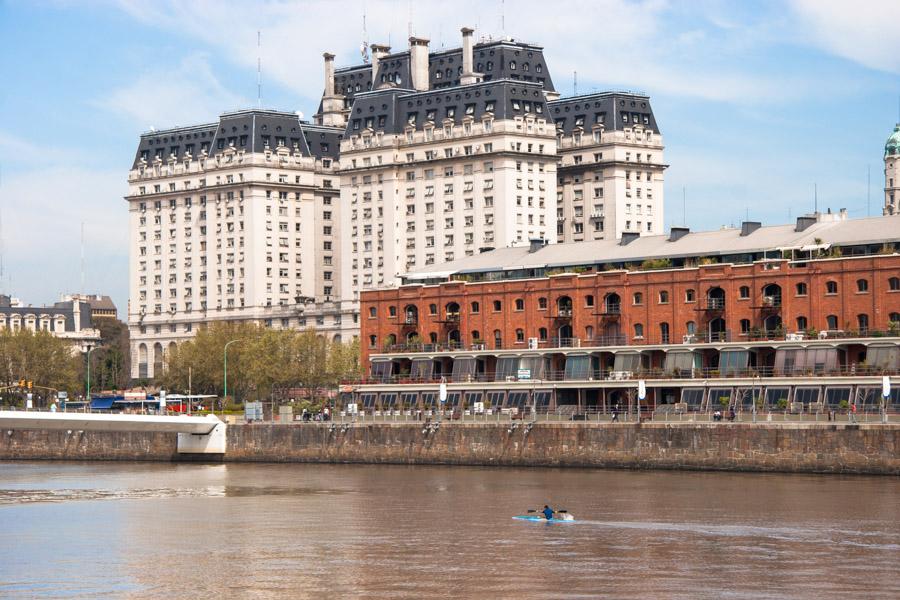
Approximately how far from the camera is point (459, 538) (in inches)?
3467

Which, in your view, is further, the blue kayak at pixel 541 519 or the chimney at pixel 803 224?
the chimney at pixel 803 224

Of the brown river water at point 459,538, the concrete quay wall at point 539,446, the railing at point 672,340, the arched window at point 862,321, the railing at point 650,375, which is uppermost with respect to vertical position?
the arched window at point 862,321

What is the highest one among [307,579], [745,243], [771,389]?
[745,243]

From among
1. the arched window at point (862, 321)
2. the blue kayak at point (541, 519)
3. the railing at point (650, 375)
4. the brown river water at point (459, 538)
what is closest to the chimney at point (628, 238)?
the railing at point (650, 375)

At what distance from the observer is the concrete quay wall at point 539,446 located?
117250mm

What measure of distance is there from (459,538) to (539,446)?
1805 inches

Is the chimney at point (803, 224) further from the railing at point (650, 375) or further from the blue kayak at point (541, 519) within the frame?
the blue kayak at point (541, 519)

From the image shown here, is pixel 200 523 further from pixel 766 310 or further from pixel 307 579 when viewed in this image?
pixel 766 310

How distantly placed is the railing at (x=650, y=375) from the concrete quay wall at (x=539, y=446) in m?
12.6

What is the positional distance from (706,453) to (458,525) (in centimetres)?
3450

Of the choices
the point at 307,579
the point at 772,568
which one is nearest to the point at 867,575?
the point at 772,568

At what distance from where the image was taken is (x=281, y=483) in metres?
126

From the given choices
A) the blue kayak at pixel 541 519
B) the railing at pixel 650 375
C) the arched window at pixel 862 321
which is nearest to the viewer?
the blue kayak at pixel 541 519

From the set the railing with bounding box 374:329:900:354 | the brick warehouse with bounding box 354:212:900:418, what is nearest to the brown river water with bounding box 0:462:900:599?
the brick warehouse with bounding box 354:212:900:418
